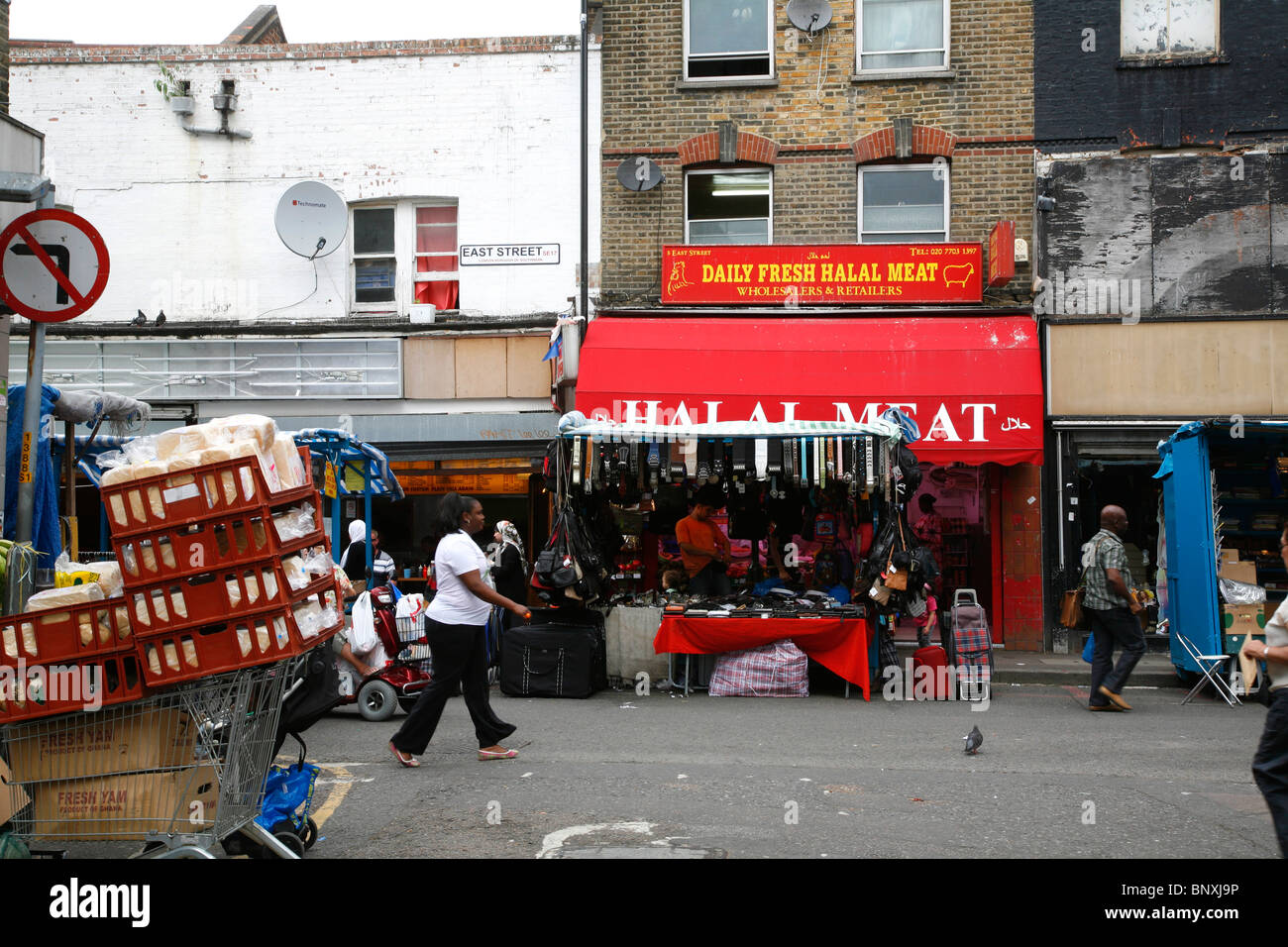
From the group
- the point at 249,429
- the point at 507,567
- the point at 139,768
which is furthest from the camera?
the point at 507,567

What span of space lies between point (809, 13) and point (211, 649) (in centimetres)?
1360

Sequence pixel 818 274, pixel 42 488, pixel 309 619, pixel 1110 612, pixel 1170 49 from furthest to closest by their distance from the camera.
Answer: pixel 818 274, pixel 1170 49, pixel 1110 612, pixel 42 488, pixel 309 619

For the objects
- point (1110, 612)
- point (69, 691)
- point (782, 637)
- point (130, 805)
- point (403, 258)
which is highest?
point (403, 258)

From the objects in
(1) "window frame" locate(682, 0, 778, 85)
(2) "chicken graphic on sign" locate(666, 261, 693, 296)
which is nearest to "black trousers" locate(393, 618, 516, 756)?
(2) "chicken graphic on sign" locate(666, 261, 693, 296)

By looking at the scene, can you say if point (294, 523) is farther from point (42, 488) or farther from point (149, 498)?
point (42, 488)

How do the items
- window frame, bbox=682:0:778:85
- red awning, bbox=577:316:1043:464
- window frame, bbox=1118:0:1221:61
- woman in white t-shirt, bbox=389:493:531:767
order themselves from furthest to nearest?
window frame, bbox=682:0:778:85
window frame, bbox=1118:0:1221:61
red awning, bbox=577:316:1043:464
woman in white t-shirt, bbox=389:493:531:767

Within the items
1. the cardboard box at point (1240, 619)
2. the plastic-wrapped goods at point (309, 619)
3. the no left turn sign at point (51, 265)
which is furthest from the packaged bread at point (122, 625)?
the cardboard box at point (1240, 619)

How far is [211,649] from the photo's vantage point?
4.74m

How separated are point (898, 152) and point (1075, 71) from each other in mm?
2614

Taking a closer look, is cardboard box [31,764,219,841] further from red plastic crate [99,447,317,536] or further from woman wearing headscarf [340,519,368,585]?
woman wearing headscarf [340,519,368,585]

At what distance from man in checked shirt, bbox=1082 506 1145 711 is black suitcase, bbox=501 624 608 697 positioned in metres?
4.86

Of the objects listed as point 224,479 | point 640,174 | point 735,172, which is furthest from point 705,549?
point 224,479

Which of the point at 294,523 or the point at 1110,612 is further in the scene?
the point at 1110,612

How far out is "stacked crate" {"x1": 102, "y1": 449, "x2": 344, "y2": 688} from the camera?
4707 millimetres
